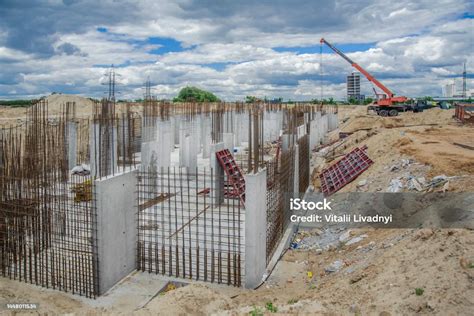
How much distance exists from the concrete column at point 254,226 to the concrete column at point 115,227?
1.90 meters

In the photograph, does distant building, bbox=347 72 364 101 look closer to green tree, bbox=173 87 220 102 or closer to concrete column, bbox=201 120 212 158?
green tree, bbox=173 87 220 102

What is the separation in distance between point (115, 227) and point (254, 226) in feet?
6.80

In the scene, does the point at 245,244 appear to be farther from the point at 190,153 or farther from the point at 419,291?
the point at 190,153

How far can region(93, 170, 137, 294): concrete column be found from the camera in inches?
224

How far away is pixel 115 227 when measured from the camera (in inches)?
235

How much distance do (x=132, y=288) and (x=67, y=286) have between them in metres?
0.96

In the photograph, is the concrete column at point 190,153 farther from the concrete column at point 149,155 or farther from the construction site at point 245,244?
the construction site at point 245,244

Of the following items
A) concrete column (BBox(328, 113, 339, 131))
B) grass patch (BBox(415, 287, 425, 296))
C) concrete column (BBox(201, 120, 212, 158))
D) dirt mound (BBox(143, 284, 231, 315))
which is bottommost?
dirt mound (BBox(143, 284, 231, 315))

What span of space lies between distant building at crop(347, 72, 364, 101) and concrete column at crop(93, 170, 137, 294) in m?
48.8

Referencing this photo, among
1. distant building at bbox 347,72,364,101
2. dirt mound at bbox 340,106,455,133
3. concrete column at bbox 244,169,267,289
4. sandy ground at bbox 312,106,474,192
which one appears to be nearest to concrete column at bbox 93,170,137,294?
concrete column at bbox 244,169,267,289

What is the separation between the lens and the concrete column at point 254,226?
5.79 m

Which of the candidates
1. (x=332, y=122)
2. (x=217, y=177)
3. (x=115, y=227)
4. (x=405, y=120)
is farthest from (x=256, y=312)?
(x=332, y=122)

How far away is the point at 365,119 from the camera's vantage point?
84.5 ft

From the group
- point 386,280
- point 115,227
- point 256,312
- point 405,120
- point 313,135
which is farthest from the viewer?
point 405,120
